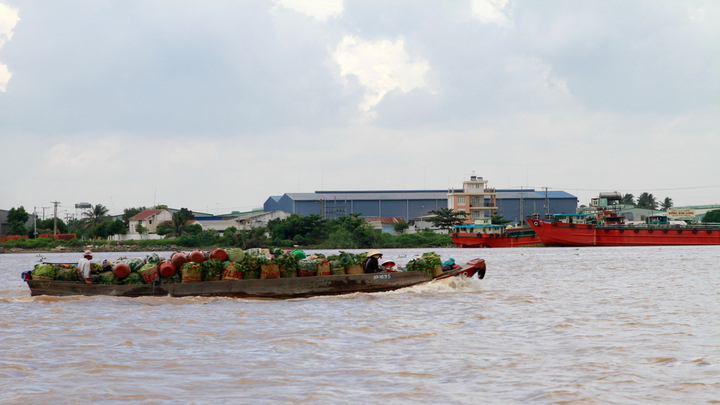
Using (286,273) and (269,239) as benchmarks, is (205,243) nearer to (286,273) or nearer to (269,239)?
(269,239)

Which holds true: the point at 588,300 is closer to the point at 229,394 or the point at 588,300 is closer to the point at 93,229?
the point at 229,394

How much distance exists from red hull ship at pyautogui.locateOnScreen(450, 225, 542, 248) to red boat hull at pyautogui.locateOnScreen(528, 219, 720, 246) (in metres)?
5.13

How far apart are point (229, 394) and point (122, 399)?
3.82 ft

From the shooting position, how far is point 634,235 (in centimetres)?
6588

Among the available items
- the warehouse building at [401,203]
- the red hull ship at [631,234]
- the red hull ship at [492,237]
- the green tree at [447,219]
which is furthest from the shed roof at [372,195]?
the red hull ship at [631,234]

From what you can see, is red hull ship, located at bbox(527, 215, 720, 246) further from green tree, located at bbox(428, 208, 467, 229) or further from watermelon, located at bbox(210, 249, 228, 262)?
watermelon, located at bbox(210, 249, 228, 262)

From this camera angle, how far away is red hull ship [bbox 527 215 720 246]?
65.1m

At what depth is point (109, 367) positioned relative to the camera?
8930mm

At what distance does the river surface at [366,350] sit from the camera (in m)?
7.41

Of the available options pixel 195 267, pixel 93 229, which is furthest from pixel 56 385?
pixel 93 229

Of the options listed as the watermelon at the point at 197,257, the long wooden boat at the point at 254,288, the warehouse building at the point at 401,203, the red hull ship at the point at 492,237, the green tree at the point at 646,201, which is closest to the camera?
the long wooden boat at the point at 254,288

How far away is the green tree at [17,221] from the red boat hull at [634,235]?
205ft

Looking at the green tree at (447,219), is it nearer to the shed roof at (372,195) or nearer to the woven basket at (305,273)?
the shed roof at (372,195)

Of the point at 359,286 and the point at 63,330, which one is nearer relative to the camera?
the point at 63,330
